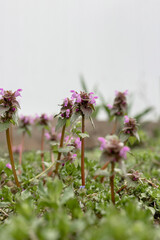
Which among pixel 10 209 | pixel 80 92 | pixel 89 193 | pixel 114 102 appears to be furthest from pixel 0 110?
pixel 114 102

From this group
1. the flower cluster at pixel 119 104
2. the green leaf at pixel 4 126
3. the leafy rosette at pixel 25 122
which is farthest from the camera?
the leafy rosette at pixel 25 122

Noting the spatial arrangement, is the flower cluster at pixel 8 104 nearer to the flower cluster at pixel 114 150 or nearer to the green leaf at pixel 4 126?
the green leaf at pixel 4 126

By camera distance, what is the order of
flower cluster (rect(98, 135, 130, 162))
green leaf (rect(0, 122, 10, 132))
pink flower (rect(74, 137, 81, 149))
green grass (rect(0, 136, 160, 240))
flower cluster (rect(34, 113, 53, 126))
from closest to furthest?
1. green grass (rect(0, 136, 160, 240))
2. flower cluster (rect(98, 135, 130, 162))
3. green leaf (rect(0, 122, 10, 132))
4. pink flower (rect(74, 137, 81, 149))
5. flower cluster (rect(34, 113, 53, 126))

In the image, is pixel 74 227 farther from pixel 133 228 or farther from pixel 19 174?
pixel 19 174

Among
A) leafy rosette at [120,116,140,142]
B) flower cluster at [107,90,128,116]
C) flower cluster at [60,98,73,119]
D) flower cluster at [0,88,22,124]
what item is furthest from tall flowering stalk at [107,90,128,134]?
flower cluster at [0,88,22,124]

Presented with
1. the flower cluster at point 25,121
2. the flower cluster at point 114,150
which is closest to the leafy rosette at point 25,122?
the flower cluster at point 25,121

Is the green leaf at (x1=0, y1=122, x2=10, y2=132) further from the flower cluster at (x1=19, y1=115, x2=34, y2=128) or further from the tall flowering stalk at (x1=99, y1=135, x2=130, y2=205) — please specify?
the flower cluster at (x1=19, y1=115, x2=34, y2=128)

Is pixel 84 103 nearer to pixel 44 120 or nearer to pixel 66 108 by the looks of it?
pixel 66 108
